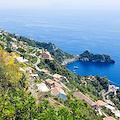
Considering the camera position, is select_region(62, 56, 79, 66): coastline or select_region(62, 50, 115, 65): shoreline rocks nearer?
select_region(62, 56, 79, 66): coastline

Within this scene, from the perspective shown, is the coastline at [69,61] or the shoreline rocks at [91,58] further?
the shoreline rocks at [91,58]

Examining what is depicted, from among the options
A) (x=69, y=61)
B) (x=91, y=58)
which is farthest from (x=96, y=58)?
(x=69, y=61)

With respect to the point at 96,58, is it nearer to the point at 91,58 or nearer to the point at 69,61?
the point at 91,58

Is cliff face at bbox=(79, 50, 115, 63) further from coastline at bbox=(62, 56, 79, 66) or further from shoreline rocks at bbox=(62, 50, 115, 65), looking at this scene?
coastline at bbox=(62, 56, 79, 66)

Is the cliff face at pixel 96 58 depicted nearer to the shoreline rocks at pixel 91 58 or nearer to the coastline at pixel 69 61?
the shoreline rocks at pixel 91 58

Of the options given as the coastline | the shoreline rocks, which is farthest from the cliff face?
the coastline

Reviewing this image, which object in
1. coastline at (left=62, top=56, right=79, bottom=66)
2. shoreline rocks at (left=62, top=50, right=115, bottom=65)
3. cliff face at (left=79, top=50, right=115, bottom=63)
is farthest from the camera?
cliff face at (left=79, top=50, right=115, bottom=63)

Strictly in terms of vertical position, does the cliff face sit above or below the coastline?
above

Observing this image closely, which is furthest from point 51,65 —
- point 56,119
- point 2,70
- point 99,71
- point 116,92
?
point 56,119

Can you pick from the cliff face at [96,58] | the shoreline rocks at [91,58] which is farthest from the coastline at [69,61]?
the cliff face at [96,58]

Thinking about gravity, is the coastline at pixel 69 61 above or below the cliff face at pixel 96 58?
below

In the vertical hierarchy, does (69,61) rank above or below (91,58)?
below

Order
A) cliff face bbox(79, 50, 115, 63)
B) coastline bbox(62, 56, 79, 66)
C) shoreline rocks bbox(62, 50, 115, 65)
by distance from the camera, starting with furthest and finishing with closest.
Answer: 1. cliff face bbox(79, 50, 115, 63)
2. shoreline rocks bbox(62, 50, 115, 65)
3. coastline bbox(62, 56, 79, 66)
